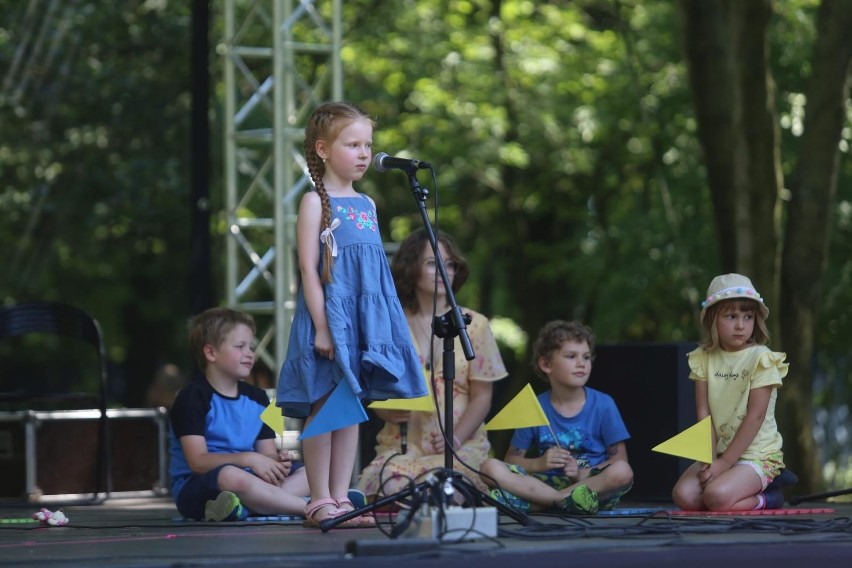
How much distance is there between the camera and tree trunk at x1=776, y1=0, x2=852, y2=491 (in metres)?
9.16


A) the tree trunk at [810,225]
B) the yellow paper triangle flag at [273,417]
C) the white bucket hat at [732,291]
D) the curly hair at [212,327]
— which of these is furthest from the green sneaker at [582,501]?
the tree trunk at [810,225]

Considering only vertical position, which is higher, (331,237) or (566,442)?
(331,237)

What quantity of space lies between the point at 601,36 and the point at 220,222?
4.87m

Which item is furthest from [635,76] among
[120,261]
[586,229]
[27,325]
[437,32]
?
[27,325]

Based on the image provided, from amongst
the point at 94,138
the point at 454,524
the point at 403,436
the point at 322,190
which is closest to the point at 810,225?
the point at 403,436

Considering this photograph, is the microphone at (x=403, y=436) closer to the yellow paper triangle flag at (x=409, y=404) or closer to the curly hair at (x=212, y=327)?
the yellow paper triangle flag at (x=409, y=404)

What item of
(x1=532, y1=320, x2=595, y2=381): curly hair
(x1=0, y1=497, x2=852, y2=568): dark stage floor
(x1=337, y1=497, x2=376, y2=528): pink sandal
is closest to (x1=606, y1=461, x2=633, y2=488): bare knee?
(x1=0, y1=497, x2=852, y2=568): dark stage floor

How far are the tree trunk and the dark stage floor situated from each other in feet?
11.0

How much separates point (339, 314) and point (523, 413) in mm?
1183

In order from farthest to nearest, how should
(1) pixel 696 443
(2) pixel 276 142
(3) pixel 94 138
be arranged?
1. (3) pixel 94 138
2. (2) pixel 276 142
3. (1) pixel 696 443

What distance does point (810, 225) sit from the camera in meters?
9.36

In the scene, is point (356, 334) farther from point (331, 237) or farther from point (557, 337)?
point (557, 337)

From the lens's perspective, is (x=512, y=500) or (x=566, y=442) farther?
(x=566, y=442)

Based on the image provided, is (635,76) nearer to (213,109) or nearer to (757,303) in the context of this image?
(213,109)
